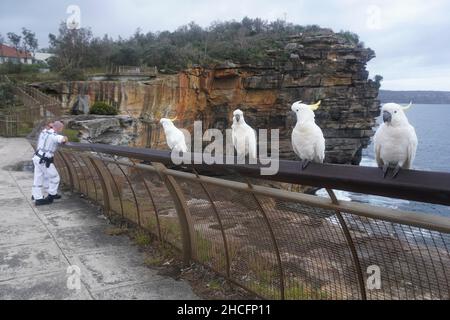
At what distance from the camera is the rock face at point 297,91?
42.8 metres

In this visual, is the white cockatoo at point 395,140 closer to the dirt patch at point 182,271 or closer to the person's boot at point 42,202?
the dirt patch at point 182,271

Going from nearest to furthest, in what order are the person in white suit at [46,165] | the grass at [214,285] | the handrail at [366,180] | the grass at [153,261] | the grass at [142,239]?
the handrail at [366,180]
the grass at [214,285]
the grass at [153,261]
the grass at [142,239]
the person in white suit at [46,165]

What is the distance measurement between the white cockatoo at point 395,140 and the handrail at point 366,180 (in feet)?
2.38

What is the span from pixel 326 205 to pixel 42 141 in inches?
271

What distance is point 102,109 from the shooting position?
29.6 meters

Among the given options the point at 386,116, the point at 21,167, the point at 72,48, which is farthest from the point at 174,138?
the point at 72,48

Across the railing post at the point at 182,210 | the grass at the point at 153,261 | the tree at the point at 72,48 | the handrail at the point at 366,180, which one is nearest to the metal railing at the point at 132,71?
the tree at the point at 72,48

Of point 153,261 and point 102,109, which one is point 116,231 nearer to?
point 153,261

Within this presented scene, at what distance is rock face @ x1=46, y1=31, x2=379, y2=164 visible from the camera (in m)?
42.8

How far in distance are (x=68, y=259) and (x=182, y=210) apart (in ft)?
5.17

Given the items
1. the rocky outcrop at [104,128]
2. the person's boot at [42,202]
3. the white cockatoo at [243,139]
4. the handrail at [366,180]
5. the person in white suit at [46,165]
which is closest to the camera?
the handrail at [366,180]
